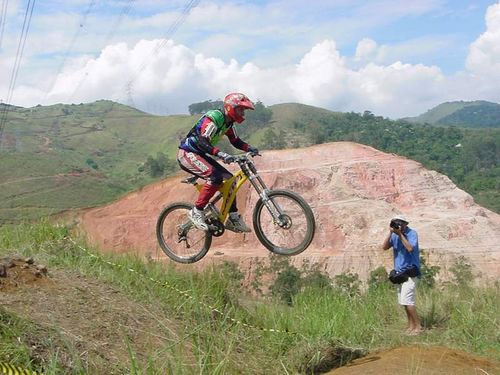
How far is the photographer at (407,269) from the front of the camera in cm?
1008

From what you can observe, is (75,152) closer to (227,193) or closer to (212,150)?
(227,193)

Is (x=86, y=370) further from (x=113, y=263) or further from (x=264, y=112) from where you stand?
(x=264, y=112)

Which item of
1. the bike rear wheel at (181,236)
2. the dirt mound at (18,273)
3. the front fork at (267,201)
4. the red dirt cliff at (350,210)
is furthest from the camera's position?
the red dirt cliff at (350,210)

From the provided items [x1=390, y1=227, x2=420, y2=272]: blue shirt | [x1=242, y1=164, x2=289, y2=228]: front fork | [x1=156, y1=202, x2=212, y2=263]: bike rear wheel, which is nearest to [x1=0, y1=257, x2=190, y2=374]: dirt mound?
[x1=156, y1=202, x2=212, y2=263]: bike rear wheel

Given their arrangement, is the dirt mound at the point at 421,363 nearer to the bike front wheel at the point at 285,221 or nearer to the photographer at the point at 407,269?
the bike front wheel at the point at 285,221

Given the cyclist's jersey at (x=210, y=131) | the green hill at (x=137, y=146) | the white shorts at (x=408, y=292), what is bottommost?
the white shorts at (x=408, y=292)

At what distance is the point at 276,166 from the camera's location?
45812 millimetres

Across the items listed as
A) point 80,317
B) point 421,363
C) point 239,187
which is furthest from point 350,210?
point 80,317

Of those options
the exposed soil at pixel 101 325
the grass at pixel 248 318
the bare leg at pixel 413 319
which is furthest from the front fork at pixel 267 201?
the bare leg at pixel 413 319

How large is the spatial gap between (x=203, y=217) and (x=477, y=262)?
3086 centimetres

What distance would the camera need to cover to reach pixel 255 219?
8.34 meters

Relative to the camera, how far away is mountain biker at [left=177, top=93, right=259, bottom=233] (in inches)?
310

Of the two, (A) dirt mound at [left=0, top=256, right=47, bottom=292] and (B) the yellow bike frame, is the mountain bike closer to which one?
(B) the yellow bike frame

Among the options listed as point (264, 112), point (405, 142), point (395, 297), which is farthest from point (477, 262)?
point (264, 112)
